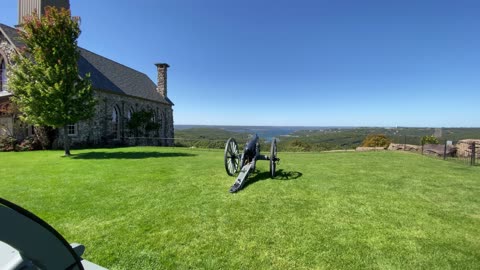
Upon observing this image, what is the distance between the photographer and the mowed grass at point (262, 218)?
137 inches

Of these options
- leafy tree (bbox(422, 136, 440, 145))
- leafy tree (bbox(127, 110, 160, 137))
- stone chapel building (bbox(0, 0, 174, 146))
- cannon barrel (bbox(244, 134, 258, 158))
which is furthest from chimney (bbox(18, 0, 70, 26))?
leafy tree (bbox(422, 136, 440, 145))

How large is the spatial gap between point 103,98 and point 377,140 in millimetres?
22477

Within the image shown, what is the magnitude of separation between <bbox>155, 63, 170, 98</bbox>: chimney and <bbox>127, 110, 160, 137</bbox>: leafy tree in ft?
24.3

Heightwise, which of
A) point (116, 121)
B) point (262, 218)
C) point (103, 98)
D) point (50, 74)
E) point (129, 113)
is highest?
point (50, 74)

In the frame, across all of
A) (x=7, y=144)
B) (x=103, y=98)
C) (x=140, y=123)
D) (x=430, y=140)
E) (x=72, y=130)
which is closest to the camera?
(x=7, y=144)

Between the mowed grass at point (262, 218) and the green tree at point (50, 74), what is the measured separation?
4937 mm

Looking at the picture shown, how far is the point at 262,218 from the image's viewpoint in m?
4.78

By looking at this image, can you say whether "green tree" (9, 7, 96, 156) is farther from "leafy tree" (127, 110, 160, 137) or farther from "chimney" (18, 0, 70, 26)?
"leafy tree" (127, 110, 160, 137)

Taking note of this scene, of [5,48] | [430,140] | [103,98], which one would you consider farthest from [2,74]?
[430,140]

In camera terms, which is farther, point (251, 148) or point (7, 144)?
point (7, 144)

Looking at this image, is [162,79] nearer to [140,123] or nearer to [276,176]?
[140,123]

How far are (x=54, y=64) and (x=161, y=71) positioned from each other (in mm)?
17976

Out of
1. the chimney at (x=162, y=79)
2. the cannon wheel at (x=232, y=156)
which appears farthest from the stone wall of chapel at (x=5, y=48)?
the cannon wheel at (x=232, y=156)

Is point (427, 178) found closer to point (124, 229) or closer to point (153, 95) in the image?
point (124, 229)
